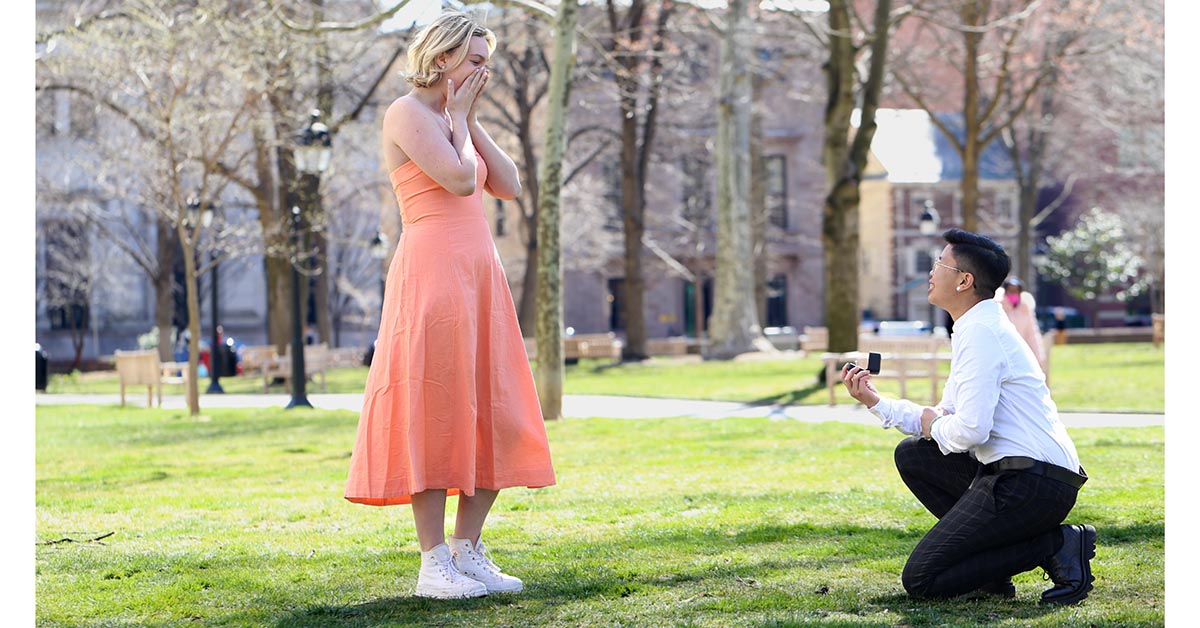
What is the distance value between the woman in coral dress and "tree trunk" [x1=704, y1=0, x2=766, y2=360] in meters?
22.3

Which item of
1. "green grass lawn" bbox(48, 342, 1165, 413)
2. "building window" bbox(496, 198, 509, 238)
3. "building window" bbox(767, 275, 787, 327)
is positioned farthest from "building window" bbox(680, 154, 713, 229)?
"green grass lawn" bbox(48, 342, 1165, 413)

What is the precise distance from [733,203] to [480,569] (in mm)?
24133

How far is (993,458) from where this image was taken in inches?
202

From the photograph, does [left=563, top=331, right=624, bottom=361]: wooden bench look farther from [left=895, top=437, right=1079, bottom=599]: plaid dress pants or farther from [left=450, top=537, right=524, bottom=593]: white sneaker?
[left=895, top=437, right=1079, bottom=599]: plaid dress pants

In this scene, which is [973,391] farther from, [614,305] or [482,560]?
[614,305]

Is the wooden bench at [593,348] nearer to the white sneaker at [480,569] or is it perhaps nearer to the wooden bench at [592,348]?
the wooden bench at [592,348]

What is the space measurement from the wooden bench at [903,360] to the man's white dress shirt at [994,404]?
9.76 meters

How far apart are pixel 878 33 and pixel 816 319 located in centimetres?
4054

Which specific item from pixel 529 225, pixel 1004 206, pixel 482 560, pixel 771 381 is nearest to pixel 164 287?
pixel 529 225

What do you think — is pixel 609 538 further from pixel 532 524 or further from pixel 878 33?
pixel 878 33

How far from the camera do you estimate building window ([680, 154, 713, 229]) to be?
49844 mm

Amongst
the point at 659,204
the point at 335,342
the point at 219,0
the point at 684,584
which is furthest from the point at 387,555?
the point at 659,204

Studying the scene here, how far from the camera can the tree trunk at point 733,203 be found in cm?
2811

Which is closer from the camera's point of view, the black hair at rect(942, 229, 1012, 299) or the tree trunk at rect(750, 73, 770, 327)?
the black hair at rect(942, 229, 1012, 299)
